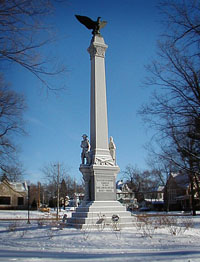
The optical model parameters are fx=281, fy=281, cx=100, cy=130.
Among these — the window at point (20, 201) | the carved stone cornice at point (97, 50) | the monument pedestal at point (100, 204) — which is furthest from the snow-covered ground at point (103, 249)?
the window at point (20, 201)

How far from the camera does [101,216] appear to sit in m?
14.7

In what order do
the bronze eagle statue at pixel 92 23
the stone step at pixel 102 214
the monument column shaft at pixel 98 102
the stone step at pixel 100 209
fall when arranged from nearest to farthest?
the stone step at pixel 102 214, the stone step at pixel 100 209, the monument column shaft at pixel 98 102, the bronze eagle statue at pixel 92 23

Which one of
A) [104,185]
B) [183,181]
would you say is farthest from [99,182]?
[183,181]

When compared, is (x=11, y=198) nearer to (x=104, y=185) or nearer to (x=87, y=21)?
(x=104, y=185)

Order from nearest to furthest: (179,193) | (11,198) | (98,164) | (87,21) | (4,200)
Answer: (98,164), (87,21), (4,200), (11,198), (179,193)

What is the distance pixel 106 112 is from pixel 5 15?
11130 mm

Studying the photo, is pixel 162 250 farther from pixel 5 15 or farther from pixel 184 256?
pixel 5 15

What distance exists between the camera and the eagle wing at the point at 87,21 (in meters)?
19.8

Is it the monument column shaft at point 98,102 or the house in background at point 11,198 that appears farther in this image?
the house in background at point 11,198

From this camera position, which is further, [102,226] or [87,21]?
[87,21]

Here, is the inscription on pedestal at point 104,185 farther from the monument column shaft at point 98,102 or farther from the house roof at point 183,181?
the house roof at point 183,181

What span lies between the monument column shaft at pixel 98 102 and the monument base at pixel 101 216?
316 centimetres

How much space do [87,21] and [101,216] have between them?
13319 mm

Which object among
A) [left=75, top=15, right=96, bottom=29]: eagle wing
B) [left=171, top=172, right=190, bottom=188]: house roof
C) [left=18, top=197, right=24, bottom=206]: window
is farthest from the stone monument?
[left=18, top=197, right=24, bottom=206]: window
